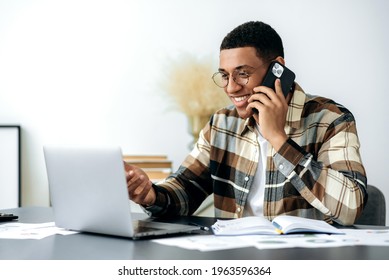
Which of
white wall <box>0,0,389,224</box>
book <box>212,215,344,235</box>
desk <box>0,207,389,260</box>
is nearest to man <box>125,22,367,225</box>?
book <box>212,215,344,235</box>

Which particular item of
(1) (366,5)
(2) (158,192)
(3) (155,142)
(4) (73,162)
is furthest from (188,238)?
(1) (366,5)

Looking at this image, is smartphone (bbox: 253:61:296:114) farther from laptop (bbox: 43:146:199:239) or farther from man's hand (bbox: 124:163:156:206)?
laptop (bbox: 43:146:199:239)

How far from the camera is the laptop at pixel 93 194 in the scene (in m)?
1.28

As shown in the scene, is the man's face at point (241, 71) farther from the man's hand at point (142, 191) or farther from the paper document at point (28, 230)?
the paper document at point (28, 230)

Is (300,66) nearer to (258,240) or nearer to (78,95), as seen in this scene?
(78,95)

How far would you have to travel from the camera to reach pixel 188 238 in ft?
4.25

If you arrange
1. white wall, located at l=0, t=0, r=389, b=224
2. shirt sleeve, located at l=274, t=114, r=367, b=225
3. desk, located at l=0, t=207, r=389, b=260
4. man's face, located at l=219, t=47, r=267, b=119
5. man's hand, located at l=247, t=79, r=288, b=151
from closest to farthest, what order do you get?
desk, located at l=0, t=207, r=389, b=260 < shirt sleeve, located at l=274, t=114, r=367, b=225 < man's hand, located at l=247, t=79, r=288, b=151 < man's face, located at l=219, t=47, r=267, b=119 < white wall, located at l=0, t=0, r=389, b=224

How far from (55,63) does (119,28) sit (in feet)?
1.36

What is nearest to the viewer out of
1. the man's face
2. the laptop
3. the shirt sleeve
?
the laptop

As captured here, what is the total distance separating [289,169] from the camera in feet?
5.37

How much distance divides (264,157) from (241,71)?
28 centimetres

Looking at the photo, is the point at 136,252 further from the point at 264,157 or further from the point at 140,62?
the point at 140,62

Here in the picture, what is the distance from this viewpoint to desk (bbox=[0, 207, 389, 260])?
110 centimetres

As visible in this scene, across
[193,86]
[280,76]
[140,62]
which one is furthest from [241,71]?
[140,62]
